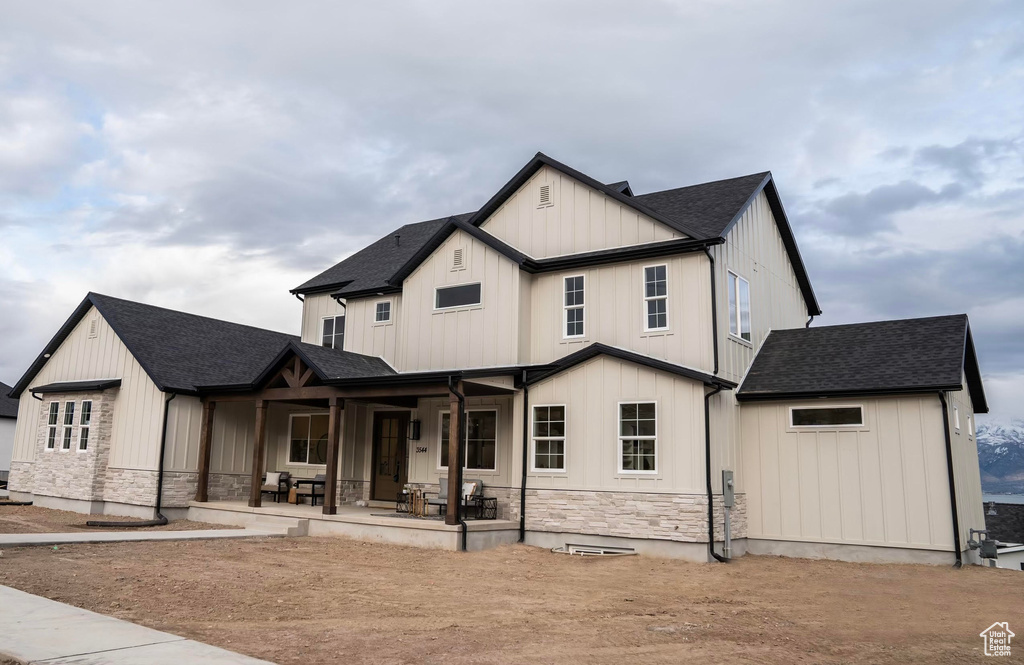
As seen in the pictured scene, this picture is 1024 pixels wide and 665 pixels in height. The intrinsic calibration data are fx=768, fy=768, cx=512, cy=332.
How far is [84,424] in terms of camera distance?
20953 mm

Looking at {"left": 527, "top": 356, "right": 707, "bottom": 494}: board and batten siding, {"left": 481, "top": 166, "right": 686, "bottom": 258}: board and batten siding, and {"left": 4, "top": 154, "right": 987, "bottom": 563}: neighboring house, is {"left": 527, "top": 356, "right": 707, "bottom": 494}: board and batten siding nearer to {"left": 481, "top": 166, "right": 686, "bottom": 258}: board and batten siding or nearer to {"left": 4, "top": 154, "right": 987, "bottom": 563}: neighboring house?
{"left": 4, "top": 154, "right": 987, "bottom": 563}: neighboring house

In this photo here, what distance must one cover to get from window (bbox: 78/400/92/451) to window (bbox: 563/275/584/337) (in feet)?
44.1

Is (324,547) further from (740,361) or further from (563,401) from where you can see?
(740,361)

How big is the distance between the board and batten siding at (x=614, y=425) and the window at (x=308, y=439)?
7.45m

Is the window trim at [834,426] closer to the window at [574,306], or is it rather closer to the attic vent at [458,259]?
the window at [574,306]

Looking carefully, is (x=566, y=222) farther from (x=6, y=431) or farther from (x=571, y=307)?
(x=6, y=431)

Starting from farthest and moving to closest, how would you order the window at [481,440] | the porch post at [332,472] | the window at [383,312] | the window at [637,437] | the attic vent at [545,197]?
the window at [383,312] < the attic vent at [545,197] < the window at [481,440] < the porch post at [332,472] < the window at [637,437]

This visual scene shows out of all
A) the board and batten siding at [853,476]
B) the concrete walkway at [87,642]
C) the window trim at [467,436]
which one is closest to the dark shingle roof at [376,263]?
the window trim at [467,436]

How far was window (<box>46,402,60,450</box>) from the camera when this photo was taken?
22047 millimetres

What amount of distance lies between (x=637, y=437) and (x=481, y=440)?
159 inches

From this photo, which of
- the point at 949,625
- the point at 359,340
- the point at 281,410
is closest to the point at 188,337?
the point at 281,410

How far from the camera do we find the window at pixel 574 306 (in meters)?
16.8

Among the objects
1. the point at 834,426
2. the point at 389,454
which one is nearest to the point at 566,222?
the point at 834,426

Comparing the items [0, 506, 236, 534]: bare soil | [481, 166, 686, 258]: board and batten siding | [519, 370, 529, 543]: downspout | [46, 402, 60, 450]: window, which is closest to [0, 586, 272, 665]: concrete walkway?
[519, 370, 529, 543]: downspout
